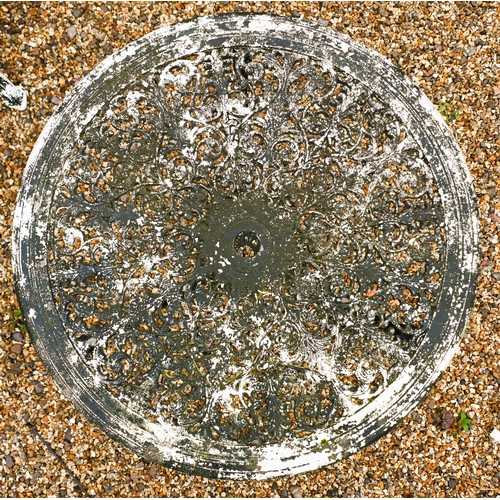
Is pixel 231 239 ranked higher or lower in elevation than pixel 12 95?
lower

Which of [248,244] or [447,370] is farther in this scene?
[447,370]

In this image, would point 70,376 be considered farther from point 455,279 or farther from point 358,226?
point 455,279

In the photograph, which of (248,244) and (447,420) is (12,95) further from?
(447,420)

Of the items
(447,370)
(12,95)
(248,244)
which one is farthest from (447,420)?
(12,95)

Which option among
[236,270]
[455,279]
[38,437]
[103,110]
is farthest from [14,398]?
[455,279]

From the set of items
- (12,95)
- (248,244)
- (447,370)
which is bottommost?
(447,370)
